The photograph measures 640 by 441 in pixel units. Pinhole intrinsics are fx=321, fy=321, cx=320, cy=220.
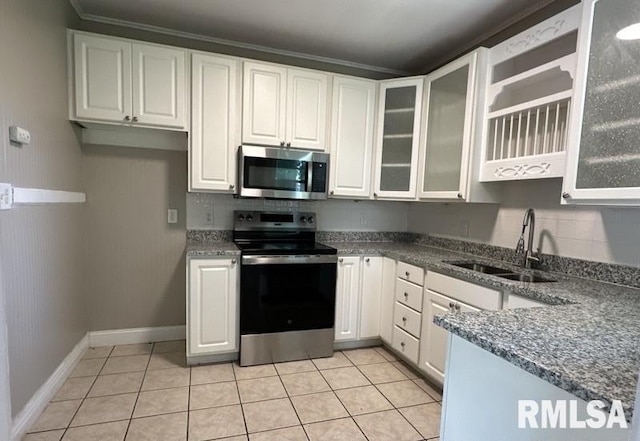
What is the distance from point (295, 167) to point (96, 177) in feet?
5.18

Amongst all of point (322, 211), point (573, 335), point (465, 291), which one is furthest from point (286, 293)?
point (573, 335)

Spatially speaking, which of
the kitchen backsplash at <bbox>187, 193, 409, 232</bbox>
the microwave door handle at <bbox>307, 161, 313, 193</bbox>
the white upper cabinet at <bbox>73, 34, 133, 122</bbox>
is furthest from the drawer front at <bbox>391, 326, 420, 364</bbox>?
the white upper cabinet at <bbox>73, 34, 133, 122</bbox>

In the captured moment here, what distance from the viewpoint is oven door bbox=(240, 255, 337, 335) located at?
7.81 ft

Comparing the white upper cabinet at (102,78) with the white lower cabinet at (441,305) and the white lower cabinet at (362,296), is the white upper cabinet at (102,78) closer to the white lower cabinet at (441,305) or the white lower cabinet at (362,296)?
the white lower cabinet at (362,296)

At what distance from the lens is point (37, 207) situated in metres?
1.80

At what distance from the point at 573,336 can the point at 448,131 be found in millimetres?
1880

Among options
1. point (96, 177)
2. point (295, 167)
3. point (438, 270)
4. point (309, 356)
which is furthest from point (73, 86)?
point (438, 270)

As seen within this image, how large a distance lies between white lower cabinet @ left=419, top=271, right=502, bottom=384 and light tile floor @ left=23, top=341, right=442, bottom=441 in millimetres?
209

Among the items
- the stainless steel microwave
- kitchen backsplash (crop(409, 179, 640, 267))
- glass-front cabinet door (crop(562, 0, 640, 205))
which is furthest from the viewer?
the stainless steel microwave

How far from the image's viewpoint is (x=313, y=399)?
2.05m

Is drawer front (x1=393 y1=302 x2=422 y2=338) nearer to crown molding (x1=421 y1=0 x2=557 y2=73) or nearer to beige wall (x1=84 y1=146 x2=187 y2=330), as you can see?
beige wall (x1=84 y1=146 x2=187 y2=330)

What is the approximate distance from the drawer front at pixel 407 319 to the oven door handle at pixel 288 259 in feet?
2.10

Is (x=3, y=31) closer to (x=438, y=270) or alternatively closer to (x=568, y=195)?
(x=438, y=270)

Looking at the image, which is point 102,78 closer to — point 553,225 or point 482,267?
point 482,267
